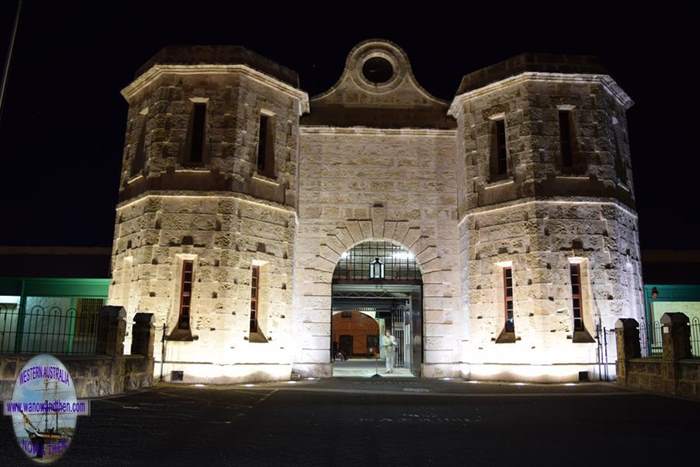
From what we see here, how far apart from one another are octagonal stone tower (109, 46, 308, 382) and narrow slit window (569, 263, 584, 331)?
7497 mm

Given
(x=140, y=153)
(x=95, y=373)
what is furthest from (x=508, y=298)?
(x=140, y=153)

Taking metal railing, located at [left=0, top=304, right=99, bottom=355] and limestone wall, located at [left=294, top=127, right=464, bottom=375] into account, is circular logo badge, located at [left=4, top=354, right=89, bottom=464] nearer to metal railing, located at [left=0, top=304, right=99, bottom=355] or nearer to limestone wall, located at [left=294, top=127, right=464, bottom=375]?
metal railing, located at [left=0, top=304, right=99, bottom=355]

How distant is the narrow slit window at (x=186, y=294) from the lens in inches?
551

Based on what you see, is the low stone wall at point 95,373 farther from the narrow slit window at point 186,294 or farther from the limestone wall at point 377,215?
the limestone wall at point 377,215

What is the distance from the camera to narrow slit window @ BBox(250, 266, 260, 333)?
1484cm

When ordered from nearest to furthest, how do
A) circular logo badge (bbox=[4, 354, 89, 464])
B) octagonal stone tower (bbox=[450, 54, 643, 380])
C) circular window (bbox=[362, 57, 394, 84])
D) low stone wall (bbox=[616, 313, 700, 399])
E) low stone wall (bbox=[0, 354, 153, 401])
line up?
circular logo badge (bbox=[4, 354, 89, 464]), low stone wall (bbox=[0, 354, 153, 401]), low stone wall (bbox=[616, 313, 700, 399]), octagonal stone tower (bbox=[450, 54, 643, 380]), circular window (bbox=[362, 57, 394, 84])

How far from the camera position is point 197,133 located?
603 inches

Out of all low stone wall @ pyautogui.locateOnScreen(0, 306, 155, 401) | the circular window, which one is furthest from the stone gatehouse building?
low stone wall @ pyautogui.locateOnScreen(0, 306, 155, 401)

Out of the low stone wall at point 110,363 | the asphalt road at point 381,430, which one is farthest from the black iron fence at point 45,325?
the asphalt road at point 381,430

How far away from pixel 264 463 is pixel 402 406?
4.71 metres

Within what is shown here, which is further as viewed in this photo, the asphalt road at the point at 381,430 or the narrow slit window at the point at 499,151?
the narrow slit window at the point at 499,151

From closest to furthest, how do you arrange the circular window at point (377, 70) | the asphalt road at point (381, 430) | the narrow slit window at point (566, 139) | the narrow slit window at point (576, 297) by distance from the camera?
the asphalt road at point (381, 430)
the narrow slit window at point (576, 297)
the narrow slit window at point (566, 139)
the circular window at point (377, 70)

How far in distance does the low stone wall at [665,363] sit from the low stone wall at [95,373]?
11001 mm

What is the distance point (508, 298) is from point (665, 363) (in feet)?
14.1
